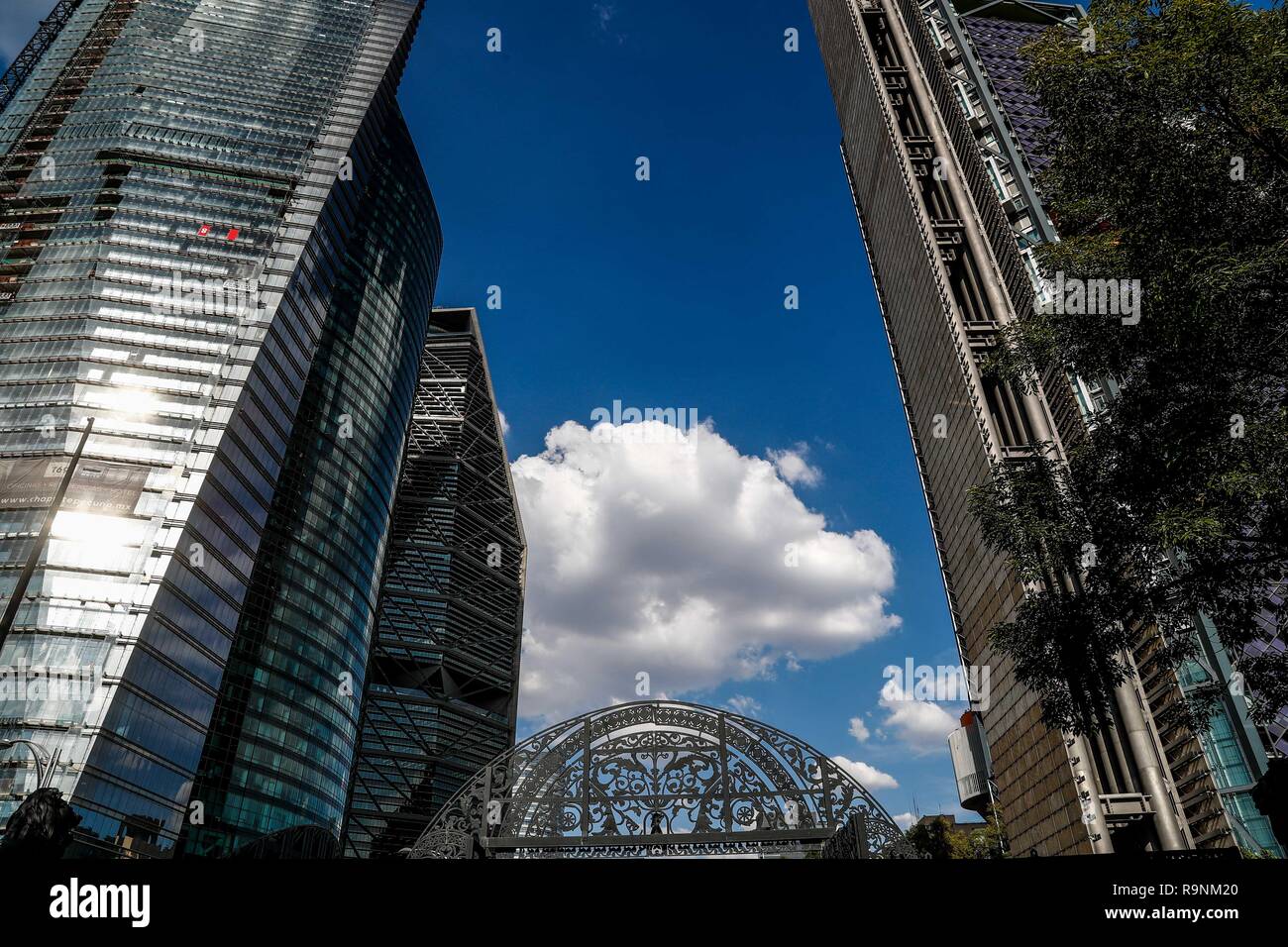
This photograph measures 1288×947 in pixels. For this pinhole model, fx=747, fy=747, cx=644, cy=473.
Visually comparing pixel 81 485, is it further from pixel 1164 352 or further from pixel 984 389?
pixel 1164 352

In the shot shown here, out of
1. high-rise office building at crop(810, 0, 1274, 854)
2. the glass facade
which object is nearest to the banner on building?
the glass facade

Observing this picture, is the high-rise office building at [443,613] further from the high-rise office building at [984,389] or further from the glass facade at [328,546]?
the high-rise office building at [984,389]

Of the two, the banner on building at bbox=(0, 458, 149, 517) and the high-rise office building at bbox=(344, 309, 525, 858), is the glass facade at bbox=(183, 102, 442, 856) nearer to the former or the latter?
the banner on building at bbox=(0, 458, 149, 517)

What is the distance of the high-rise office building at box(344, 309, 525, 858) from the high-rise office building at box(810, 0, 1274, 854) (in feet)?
272

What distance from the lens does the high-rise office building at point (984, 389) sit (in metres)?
33.5

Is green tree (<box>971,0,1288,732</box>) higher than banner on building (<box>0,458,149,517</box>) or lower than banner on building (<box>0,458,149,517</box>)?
lower

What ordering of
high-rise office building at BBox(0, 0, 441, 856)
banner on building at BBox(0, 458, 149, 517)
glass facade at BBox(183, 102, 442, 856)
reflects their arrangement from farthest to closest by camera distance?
1. glass facade at BBox(183, 102, 442, 856)
2. banner on building at BBox(0, 458, 149, 517)
3. high-rise office building at BBox(0, 0, 441, 856)

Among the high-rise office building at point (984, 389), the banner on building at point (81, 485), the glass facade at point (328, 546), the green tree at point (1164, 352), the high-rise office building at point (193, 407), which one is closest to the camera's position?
the green tree at point (1164, 352)

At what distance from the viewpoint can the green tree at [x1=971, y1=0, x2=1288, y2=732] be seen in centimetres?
1104

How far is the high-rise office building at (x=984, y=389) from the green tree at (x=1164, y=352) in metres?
2.09

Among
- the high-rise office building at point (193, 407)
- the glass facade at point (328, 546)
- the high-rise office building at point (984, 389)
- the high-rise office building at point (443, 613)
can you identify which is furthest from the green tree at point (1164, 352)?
the high-rise office building at point (443, 613)
